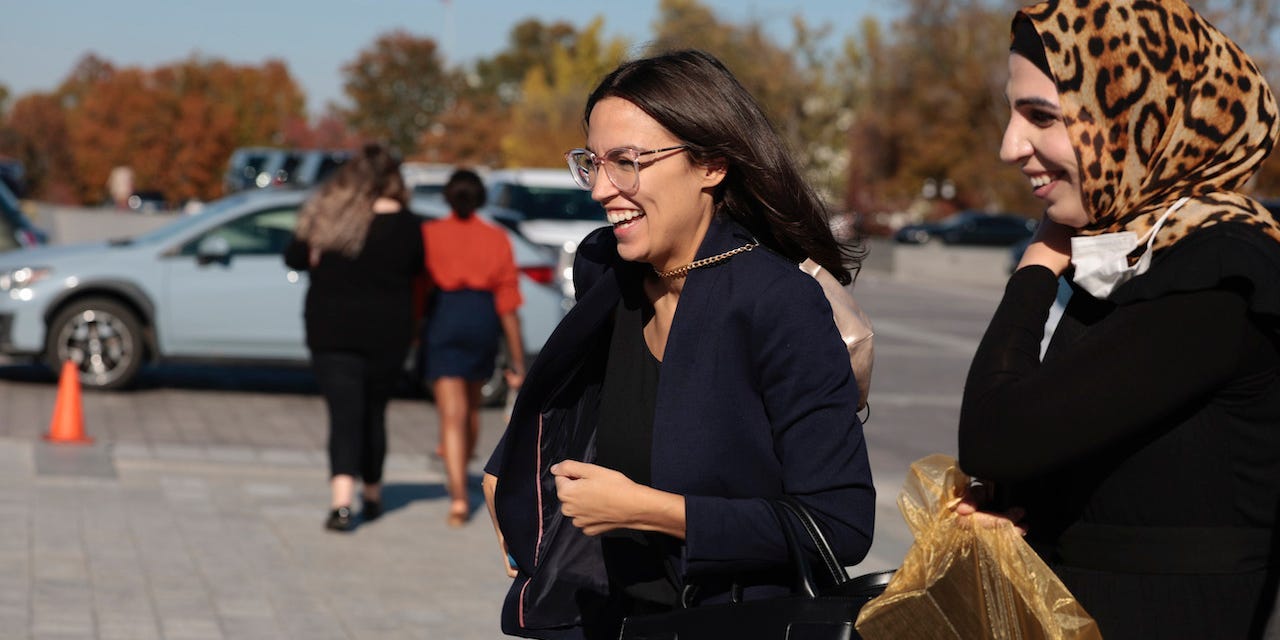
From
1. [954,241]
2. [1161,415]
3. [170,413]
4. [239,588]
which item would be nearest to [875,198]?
[954,241]

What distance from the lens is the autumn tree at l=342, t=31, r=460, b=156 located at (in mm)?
74375

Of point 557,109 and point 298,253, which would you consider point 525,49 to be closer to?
point 557,109

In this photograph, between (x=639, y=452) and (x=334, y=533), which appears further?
(x=334, y=533)

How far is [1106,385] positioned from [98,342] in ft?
37.5

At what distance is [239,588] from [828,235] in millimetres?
4434

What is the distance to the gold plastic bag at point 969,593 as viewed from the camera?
7.52ft

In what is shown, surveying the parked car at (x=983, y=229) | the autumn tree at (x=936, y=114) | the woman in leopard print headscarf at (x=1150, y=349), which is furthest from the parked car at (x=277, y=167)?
the parked car at (x=983, y=229)

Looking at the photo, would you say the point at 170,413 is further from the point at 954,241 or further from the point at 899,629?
the point at 954,241

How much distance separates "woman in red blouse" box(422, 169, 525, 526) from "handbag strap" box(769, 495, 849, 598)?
6.05 meters

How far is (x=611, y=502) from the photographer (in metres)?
2.53

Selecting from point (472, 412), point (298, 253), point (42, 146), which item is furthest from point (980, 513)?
point (42, 146)

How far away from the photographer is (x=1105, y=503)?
2.33 metres

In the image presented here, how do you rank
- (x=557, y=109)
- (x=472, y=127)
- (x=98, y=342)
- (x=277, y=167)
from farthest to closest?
(x=472, y=127)
(x=557, y=109)
(x=277, y=167)
(x=98, y=342)

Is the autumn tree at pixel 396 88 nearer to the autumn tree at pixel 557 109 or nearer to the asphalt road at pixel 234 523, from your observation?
the autumn tree at pixel 557 109
